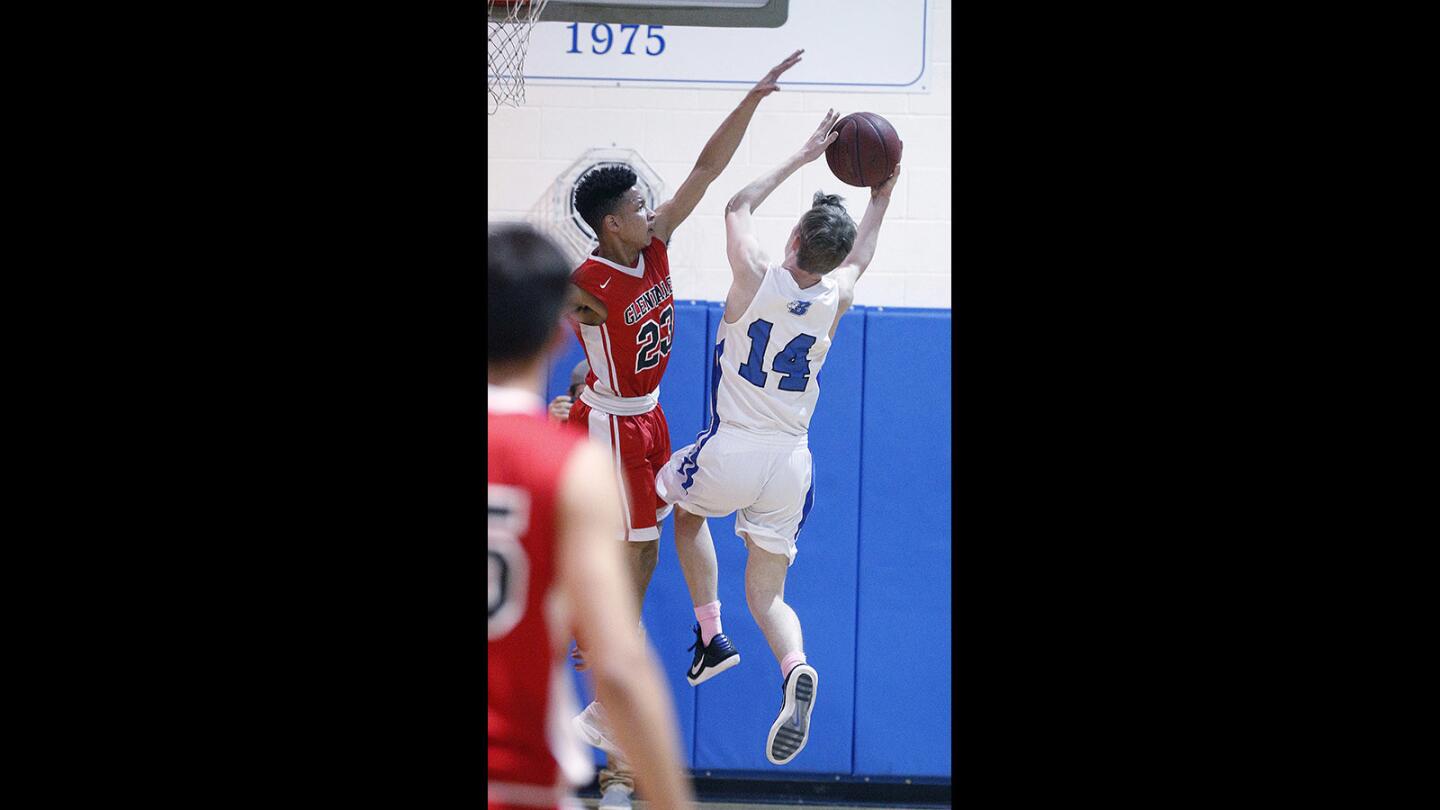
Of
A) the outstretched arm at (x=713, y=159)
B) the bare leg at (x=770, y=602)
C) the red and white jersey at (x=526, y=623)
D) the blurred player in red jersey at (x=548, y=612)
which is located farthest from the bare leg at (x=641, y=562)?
the red and white jersey at (x=526, y=623)

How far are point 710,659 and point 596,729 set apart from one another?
38 cm

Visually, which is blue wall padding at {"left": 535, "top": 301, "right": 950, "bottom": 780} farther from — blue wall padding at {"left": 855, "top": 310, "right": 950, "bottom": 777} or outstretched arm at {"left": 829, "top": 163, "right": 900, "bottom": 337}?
outstretched arm at {"left": 829, "top": 163, "right": 900, "bottom": 337}

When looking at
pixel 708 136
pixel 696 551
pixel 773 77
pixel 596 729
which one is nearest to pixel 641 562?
pixel 696 551

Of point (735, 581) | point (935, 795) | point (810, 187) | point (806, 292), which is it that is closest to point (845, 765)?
point (935, 795)

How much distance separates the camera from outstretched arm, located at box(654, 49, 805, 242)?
3.06 metres

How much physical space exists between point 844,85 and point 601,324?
84 centimetres

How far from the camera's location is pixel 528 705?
2.04 metres

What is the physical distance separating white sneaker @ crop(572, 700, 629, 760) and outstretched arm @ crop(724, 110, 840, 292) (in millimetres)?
1136

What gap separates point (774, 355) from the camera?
10.7 feet

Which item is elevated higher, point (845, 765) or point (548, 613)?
point (548, 613)

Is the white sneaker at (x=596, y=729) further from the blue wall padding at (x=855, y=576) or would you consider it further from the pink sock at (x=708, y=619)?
the pink sock at (x=708, y=619)

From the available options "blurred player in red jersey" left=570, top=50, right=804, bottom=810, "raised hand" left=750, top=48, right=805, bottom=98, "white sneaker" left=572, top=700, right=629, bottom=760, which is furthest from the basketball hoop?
"white sneaker" left=572, top=700, right=629, bottom=760

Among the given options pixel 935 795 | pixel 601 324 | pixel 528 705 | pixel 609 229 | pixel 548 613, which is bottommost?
pixel 935 795
